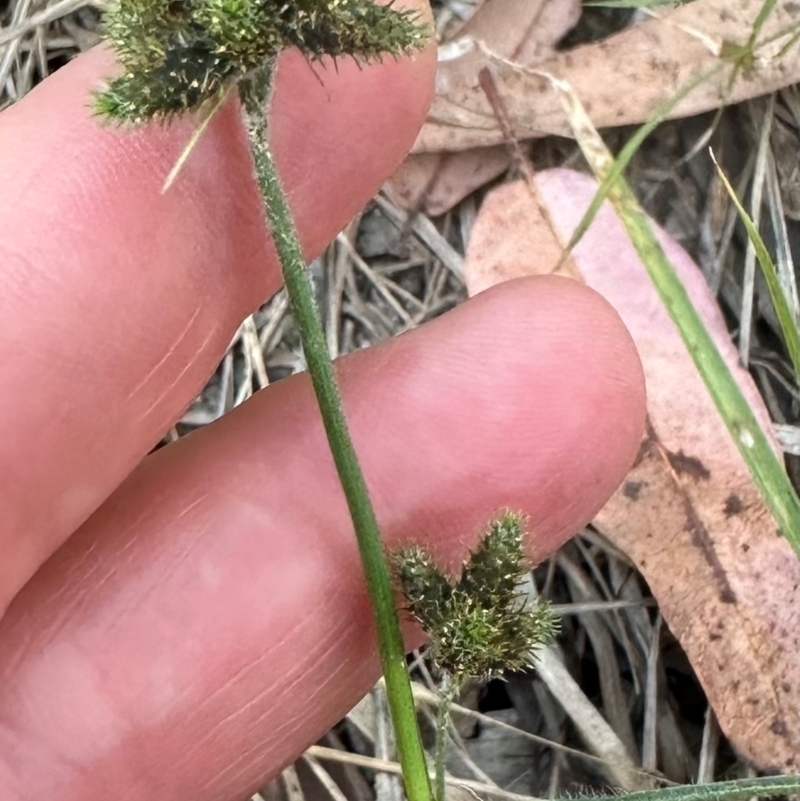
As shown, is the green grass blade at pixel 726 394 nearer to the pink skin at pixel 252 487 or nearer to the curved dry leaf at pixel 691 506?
the pink skin at pixel 252 487

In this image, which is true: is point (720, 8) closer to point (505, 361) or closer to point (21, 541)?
point (505, 361)

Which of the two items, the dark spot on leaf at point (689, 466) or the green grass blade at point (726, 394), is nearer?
the green grass blade at point (726, 394)

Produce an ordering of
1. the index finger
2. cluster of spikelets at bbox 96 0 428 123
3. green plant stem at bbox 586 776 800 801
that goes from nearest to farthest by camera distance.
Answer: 1. cluster of spikelets at bbox 96 0 428 123
2. green plant stem at bbox 586 776 800 801
3. the index finger

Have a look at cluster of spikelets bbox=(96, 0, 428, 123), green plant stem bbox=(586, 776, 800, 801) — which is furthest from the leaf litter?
cluster of spikelets bbox=(96, 0, 428, 123)

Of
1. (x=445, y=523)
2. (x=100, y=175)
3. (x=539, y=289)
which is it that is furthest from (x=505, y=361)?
(x=100, y=175)

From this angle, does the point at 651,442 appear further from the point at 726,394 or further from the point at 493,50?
the point at 493,50

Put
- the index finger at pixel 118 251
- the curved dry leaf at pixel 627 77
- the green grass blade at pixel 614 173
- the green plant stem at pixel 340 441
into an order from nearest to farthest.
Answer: the green plant stem at pixel 340 441
the index finger at pixel 118 251
the green grass blade at pixel 614 173
the curved dry leaf at pixel 627 77

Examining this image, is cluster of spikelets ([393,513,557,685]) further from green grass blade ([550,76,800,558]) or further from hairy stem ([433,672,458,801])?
green grass blade ([550,76,800,558])

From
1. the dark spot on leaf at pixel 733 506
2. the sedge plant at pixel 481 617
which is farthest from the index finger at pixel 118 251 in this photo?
the dark spot on leaf at pixel 733 506
